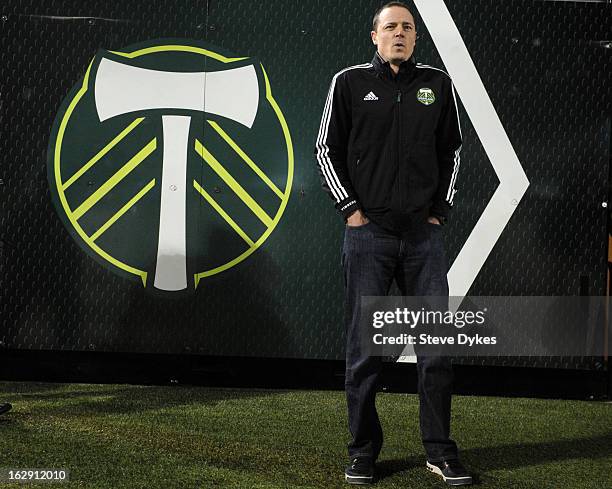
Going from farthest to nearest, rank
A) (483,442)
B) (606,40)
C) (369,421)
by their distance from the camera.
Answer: (606,40), (483,442), (369,421)

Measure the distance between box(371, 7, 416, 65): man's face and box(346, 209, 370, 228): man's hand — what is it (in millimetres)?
517

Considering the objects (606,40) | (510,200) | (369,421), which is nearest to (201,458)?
(369,421)

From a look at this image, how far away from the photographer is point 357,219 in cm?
277

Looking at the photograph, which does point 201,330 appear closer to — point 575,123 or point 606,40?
point 575,123

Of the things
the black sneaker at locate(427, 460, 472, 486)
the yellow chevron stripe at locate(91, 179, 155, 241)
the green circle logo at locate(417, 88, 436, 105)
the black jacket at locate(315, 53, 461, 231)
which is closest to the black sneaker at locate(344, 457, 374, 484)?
the black sneaker at locate(427, 460, 472, 486)

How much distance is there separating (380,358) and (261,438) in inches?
29.0

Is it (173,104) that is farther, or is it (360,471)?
(173,104)

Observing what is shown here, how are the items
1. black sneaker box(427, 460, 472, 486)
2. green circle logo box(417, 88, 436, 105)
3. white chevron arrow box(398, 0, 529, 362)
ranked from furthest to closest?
1. white chevron arrow box(398, 0, 529, 362)
2. green circle logo box(417, 88, 436, 105)
3. black sneaker box(427, 460, 472, 486)

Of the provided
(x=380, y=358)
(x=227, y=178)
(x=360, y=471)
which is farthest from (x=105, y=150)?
(x=360, y=471)

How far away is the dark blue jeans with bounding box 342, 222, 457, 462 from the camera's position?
2756 mm

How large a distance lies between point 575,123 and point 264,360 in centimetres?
181

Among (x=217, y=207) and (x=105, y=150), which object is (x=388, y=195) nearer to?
(x=217, y=207)

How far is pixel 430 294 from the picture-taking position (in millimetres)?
2779

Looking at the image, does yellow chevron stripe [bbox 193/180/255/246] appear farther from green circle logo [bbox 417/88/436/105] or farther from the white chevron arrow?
green circle logo [bbox 417/88/436/105]
